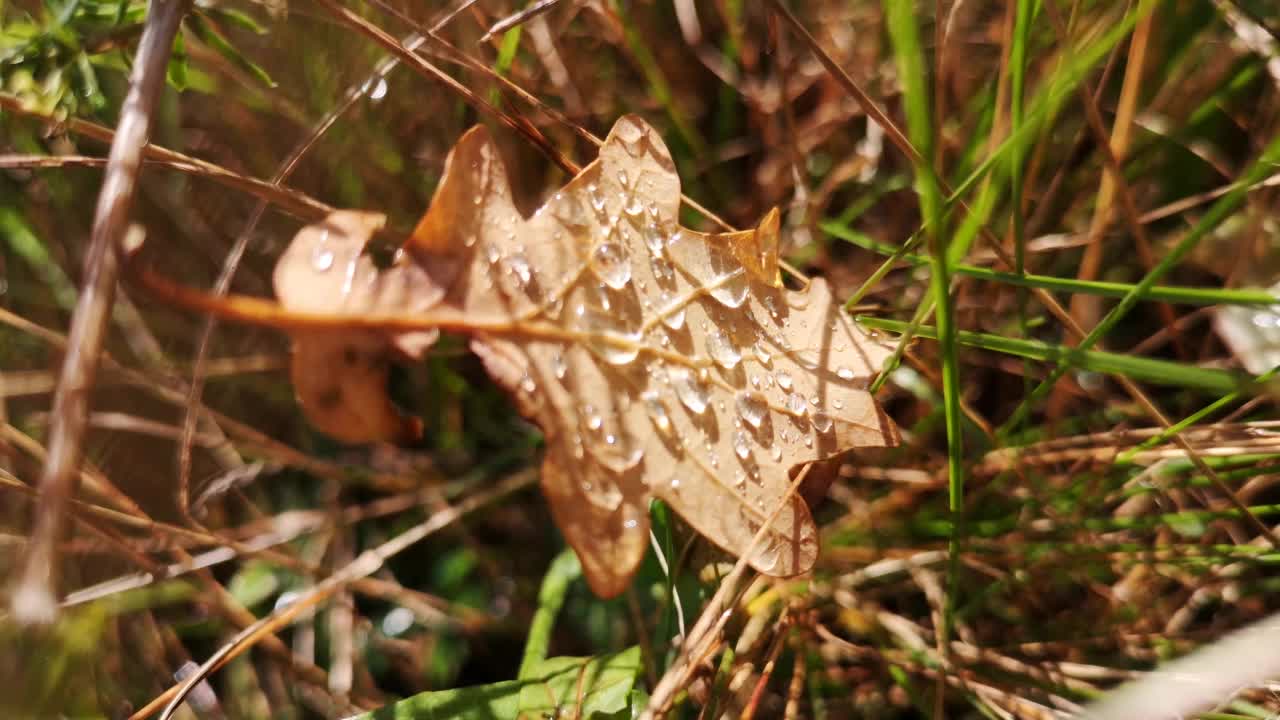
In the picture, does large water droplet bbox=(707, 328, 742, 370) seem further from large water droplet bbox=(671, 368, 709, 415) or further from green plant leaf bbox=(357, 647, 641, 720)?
green plant leaf bbox=(357, 647, 641, 720)

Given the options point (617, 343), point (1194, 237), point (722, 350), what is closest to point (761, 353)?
point (722, 350)

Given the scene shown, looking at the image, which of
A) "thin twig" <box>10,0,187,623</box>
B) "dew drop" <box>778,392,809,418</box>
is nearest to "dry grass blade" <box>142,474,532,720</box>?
"thin twig" <box>10,0,187,623</box>

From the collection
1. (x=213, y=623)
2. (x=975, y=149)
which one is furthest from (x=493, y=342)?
(x=213, y=623)

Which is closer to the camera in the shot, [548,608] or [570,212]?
[570,212]

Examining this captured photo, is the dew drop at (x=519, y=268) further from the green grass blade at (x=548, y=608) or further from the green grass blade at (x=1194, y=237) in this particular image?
the green grass blade at (x=1194, y=237)

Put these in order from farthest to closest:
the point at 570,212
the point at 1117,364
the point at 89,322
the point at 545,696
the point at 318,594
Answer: the point at 318,594
the point at 545,696
the point at 570,212
the point at 1117,364
the point at 89,322

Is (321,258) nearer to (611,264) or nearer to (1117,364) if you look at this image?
(611,264)
